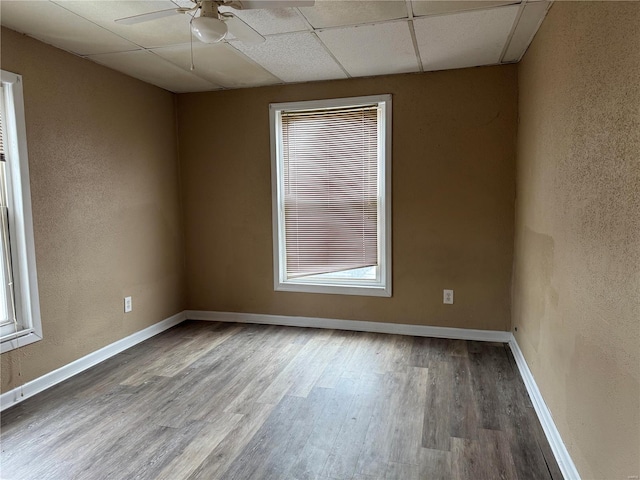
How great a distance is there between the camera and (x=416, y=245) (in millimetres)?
3531

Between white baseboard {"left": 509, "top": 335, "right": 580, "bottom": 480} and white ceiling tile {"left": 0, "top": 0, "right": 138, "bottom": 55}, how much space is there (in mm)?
3369

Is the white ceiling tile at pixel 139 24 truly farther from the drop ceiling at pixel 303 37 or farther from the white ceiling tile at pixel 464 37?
the white ceiling tile at pixel 464 37

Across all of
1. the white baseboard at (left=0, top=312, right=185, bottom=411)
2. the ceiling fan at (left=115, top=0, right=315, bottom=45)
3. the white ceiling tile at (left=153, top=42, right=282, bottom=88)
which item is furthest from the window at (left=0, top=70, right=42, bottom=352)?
the ceiling fan at (left=115, top=0, right=315, bottom=45)

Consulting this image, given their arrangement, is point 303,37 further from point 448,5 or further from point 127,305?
point 127,305

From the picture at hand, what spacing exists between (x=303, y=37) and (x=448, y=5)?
0.91 m

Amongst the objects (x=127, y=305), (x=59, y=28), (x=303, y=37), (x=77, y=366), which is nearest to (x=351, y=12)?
(x=303, y=37)

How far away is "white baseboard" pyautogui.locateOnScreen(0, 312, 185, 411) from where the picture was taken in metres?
2.46

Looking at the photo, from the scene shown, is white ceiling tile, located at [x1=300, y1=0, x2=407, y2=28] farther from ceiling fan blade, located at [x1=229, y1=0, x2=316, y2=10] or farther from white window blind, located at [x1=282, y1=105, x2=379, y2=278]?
white window blind, located at [x1=282, y1=105, x2=379, y2=278]

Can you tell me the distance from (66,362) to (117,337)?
48 centimetres

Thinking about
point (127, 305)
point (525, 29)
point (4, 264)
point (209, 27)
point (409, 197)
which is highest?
point (525, 29)

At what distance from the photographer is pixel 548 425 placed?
2.07m

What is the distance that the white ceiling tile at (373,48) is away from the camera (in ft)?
8.23

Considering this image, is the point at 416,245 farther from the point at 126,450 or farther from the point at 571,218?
the point at 126,450

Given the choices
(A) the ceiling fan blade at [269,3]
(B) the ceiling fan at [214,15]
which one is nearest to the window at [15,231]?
(B) the ceiling fan at [214,15]
